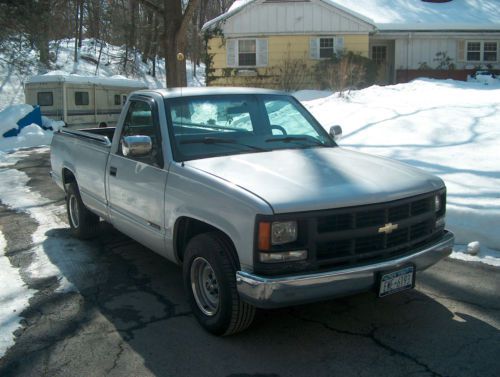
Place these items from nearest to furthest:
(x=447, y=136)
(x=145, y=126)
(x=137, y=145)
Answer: (x=137, y=145)
(x=145, y=126)
(x=447, y=136)

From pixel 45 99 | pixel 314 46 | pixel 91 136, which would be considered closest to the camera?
pixel 91 136

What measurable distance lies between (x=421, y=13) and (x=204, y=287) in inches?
954

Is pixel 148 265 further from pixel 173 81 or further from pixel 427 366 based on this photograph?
pixel 173 81

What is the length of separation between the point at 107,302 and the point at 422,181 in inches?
110

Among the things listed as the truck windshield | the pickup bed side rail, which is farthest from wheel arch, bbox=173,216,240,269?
the pickup bed side rail

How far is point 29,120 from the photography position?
18.3 meters

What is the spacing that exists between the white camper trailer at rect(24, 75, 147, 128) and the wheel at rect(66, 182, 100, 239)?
459 inches

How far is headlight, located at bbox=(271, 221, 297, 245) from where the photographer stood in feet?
11.3

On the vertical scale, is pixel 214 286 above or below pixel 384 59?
below

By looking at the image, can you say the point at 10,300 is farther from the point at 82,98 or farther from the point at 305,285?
the point at 82,98

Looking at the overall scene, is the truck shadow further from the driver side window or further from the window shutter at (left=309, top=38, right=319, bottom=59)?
the window shutter at (left=309, top=38, right=319, bottom=59)

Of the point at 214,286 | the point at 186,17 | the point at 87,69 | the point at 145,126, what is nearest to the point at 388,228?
the point at 214,286

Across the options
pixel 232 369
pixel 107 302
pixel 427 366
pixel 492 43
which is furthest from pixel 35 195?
pixel 492 43

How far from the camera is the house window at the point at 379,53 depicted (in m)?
26.1
